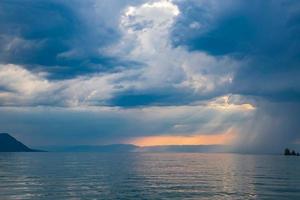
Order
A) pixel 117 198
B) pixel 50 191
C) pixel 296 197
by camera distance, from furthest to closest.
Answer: pixel 50 191 → pixel 296 197 → pixel 117 198

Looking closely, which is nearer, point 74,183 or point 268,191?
point 268,191


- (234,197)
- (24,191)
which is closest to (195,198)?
(234,197)

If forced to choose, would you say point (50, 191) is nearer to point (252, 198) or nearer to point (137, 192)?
point (137, 192)

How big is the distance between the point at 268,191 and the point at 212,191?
1005cm

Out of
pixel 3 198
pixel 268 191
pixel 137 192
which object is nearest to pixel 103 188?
pixel 137 192

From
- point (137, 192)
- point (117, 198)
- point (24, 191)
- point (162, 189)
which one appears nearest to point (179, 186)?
point (162, 189)

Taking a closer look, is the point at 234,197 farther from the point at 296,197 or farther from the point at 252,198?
the point at 296,197

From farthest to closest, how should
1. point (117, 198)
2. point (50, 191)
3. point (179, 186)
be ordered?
point (179, 186) < point (50, 191) < point (117, 198)

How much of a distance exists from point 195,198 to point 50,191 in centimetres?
2415

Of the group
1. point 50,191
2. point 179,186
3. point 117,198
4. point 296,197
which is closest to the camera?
point 117,198

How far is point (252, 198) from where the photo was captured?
196 feet

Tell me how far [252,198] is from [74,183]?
1385 inches

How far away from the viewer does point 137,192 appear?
63.5 meters

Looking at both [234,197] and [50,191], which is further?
[50,191]
